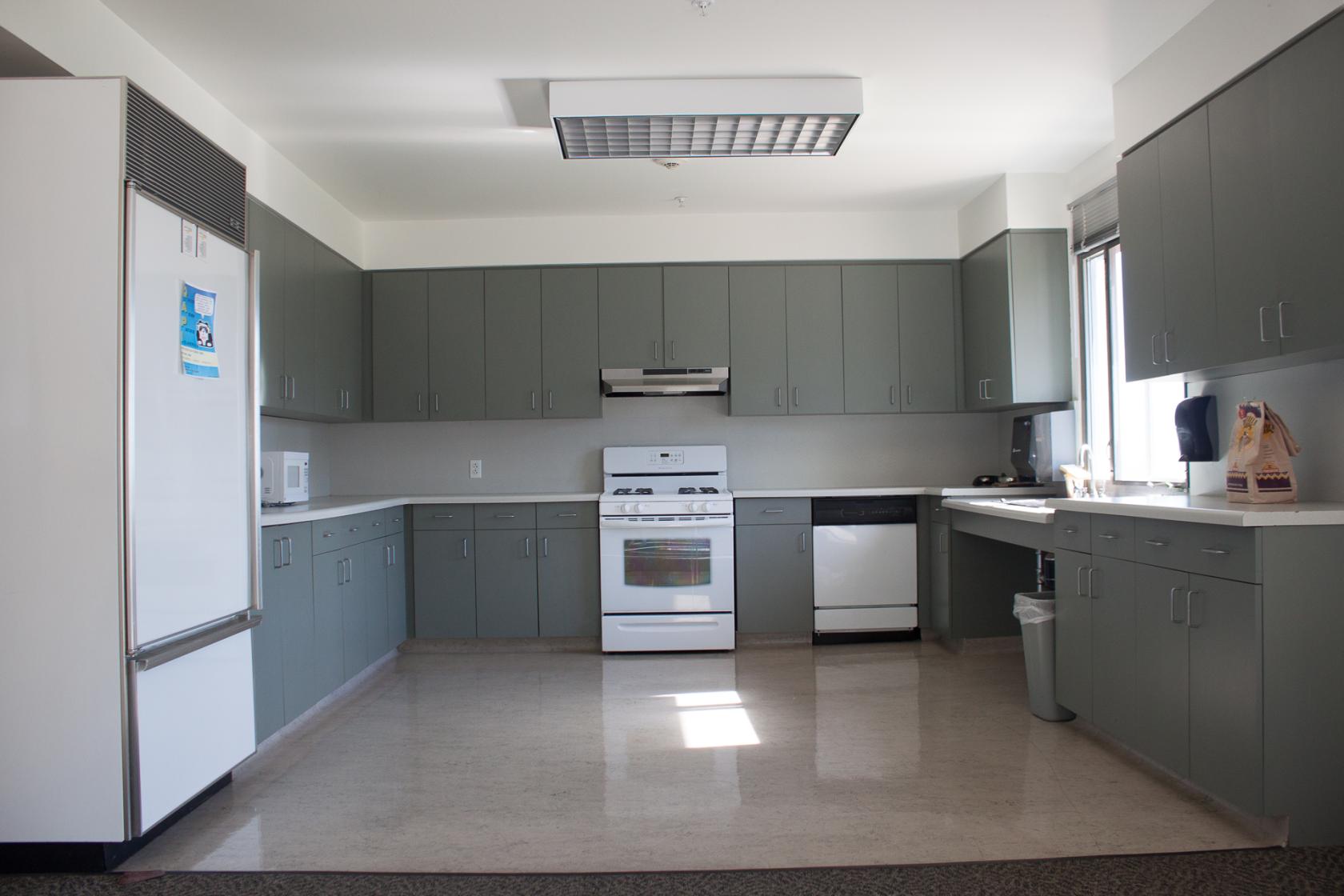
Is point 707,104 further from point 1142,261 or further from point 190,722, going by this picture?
point 190,722

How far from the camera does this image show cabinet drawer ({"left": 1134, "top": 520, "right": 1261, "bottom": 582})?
211 cm

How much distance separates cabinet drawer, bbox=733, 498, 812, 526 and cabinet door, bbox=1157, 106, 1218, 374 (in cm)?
214

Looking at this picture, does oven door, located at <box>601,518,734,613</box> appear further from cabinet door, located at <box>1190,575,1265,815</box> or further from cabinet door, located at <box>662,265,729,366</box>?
cabinet door, located at <box>1190,575,1265,815</box>

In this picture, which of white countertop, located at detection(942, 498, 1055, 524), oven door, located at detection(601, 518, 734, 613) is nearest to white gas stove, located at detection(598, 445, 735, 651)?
oven door, located at detection(601, 518, 734, 613)

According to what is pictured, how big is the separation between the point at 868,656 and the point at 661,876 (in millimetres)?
2529

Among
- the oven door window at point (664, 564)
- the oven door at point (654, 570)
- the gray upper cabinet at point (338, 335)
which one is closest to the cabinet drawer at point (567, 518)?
the oven door at point (654, 570)

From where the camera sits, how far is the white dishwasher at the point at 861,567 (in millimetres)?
4648

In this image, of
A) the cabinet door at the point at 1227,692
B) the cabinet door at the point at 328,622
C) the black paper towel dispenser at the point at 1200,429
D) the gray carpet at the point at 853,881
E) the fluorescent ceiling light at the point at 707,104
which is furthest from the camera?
the cabinet door at the point at 328,622

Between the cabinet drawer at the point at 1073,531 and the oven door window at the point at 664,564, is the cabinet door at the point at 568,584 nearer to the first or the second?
the oven door window at the point at 664,564

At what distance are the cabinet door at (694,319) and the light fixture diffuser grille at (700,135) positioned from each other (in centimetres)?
128

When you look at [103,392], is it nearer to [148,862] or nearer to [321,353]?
[148,862]

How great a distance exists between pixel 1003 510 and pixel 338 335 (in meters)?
3.49

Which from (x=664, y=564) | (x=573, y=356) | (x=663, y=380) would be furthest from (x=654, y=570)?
(x=573, y=356)

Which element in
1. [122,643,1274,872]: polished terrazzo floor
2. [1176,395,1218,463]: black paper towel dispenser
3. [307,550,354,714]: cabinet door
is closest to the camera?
[122,643,1274,872]: polished terrazzo floor
